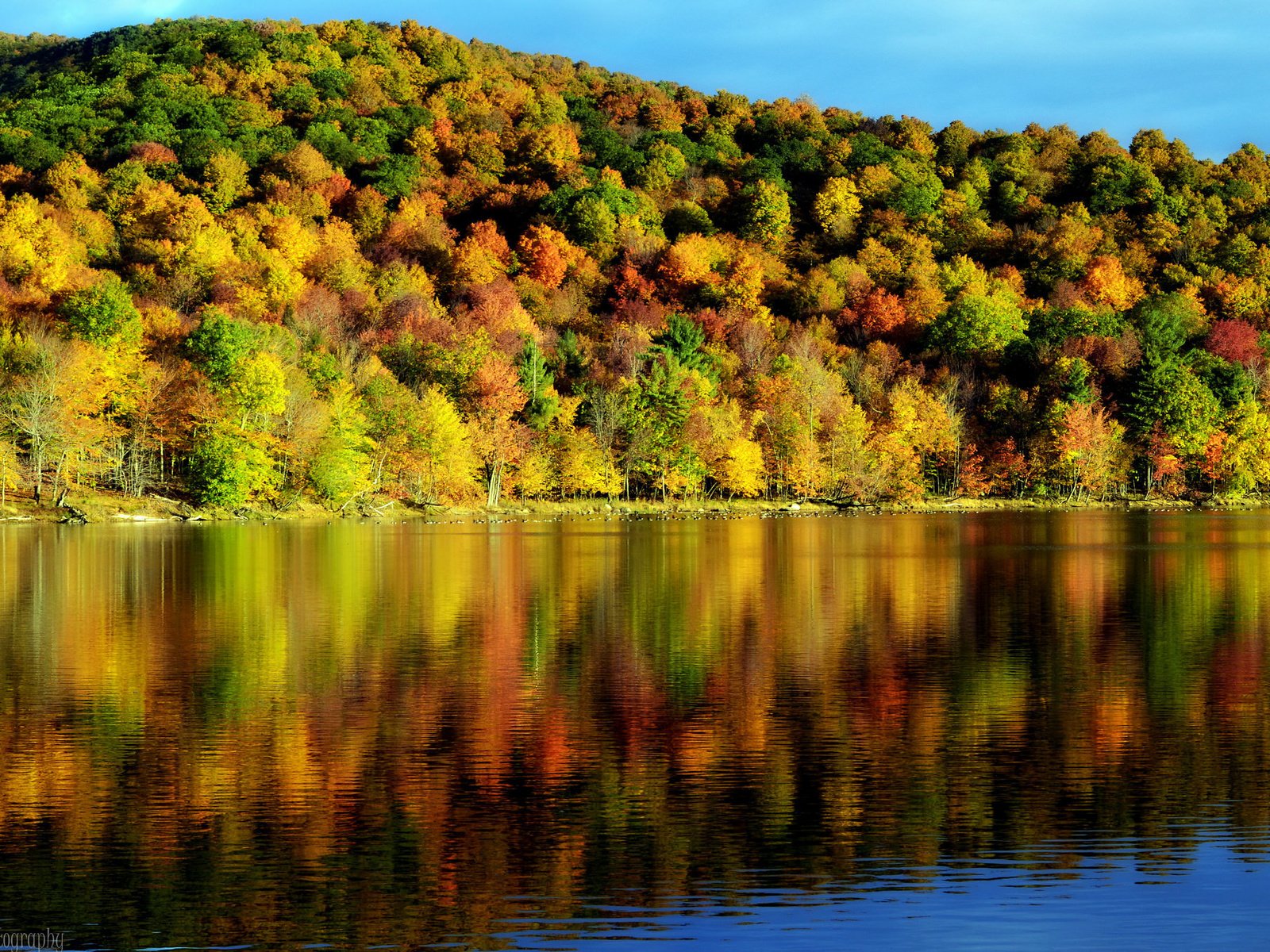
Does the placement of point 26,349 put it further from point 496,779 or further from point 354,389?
point 496,779

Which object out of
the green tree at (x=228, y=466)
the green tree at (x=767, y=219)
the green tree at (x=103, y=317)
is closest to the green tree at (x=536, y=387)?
the green tree at (x=228, y=466)

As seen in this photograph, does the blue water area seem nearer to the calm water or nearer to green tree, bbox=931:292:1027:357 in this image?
the calm water

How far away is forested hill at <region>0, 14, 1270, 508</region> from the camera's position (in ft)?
252

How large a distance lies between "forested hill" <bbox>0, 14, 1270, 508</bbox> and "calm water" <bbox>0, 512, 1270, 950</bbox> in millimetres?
46110

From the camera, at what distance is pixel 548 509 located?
88.8 meters

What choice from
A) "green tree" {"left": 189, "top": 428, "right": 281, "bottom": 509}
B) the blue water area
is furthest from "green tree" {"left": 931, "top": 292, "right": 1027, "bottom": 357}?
the blue water area

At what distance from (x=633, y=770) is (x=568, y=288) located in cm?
10569

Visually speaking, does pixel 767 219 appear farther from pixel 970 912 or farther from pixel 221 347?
pixel 970 912

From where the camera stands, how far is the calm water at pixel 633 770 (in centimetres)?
1032

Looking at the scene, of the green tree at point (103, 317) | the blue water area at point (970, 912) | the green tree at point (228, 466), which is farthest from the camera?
the green tree at point (103, 317)

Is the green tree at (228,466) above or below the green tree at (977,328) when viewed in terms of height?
below

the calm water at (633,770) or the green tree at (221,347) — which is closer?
the calm water at (633,770)

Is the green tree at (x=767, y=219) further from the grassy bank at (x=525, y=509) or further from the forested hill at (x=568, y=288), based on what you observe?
the grassy bank at (x=525, y=509)

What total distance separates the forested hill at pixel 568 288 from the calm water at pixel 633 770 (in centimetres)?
4611
